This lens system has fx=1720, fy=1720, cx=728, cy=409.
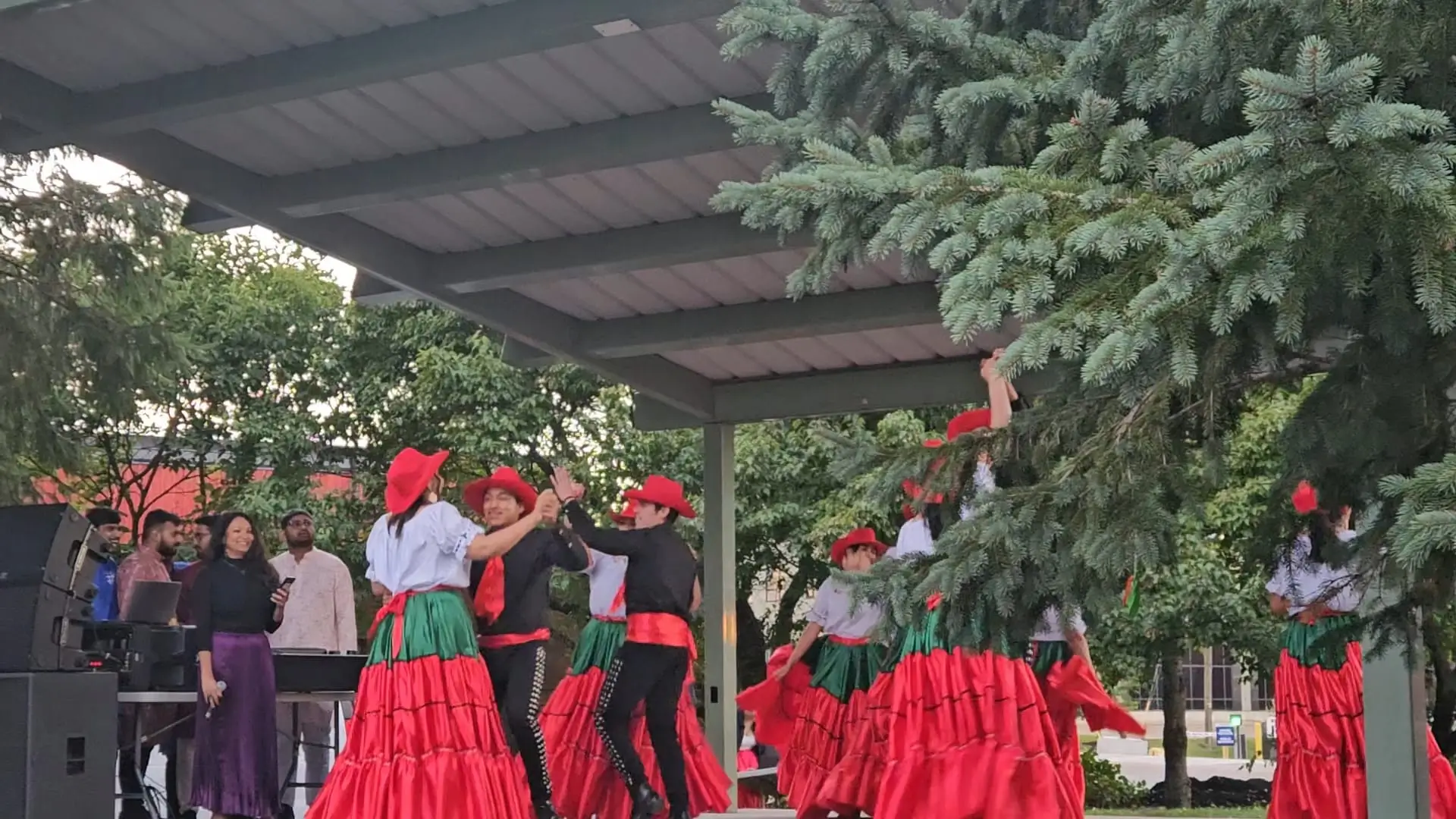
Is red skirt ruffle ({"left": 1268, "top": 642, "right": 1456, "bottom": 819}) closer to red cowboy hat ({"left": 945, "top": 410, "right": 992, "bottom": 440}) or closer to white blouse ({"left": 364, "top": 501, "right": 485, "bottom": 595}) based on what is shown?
red cowboy hat ({"left": 945, "top": 410, "right": 992, "bottom": 440})

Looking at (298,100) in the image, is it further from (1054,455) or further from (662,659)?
(1054,455)

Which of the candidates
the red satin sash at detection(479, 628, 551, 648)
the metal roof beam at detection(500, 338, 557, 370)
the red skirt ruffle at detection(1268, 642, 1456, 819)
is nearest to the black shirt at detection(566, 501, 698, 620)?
the red satin sash at detection(479, 628, 551, 648)

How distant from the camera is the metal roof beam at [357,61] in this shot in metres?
6.10

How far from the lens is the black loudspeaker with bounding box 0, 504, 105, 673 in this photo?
6340mm

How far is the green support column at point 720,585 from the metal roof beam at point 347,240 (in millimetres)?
367

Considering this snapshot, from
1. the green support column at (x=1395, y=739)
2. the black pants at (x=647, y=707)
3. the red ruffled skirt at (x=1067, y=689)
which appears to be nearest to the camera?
the green support column at (x=1395, y=739)

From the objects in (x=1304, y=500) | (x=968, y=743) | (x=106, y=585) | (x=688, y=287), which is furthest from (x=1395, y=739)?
(x=106, y=585)

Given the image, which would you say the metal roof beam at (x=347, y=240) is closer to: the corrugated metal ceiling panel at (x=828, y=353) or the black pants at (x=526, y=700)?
the corrugated metal ceiling panel at (x=828, y=353)

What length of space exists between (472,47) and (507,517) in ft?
7.20

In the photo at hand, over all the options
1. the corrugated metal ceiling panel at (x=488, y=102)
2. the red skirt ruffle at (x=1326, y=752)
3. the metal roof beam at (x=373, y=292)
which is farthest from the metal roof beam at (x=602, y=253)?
the red skirt ruffle at (x=1326, y=752)

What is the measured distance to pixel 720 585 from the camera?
41.2 feet

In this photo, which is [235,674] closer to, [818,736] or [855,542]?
[818,736]

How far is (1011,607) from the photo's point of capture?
13.2ft

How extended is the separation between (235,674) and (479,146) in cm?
269
